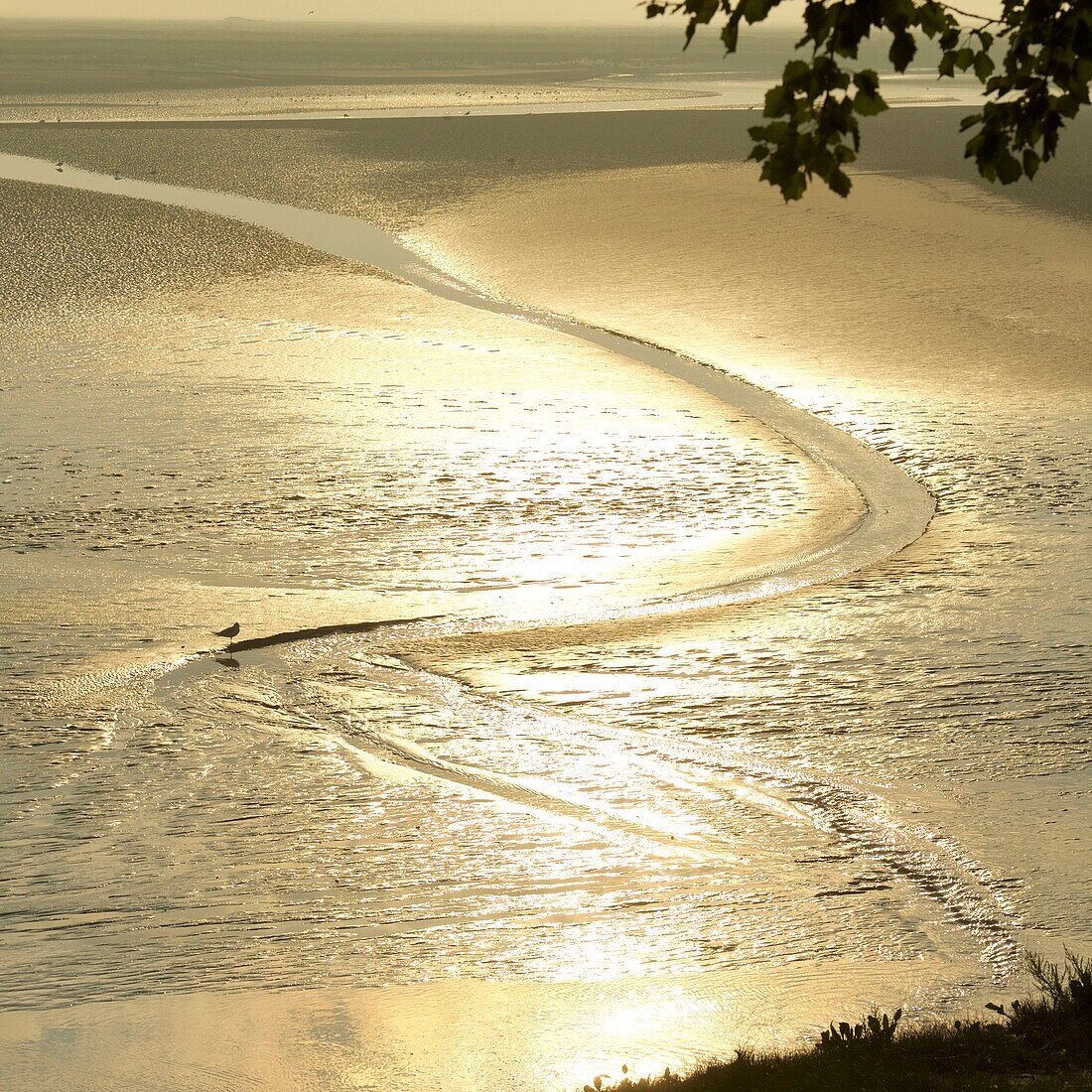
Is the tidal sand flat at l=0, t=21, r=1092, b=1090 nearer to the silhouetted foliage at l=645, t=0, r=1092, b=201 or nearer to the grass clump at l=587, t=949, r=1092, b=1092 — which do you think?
the grass clump at l=587, t=949, r=1092, b=1092

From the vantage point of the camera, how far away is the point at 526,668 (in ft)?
23.4

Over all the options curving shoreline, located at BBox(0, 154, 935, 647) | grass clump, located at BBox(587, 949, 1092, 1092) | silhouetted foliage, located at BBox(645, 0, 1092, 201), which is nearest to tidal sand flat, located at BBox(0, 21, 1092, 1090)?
curving shoreline, located at BBox(0, 154, 935, 647)

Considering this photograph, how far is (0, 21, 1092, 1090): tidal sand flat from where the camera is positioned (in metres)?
4.82

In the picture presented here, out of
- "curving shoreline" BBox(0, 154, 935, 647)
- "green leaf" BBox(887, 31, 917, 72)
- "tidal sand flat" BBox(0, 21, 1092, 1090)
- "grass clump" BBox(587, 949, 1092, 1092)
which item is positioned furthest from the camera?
"curving shoreline" BBox(0, 154, 935, 647)

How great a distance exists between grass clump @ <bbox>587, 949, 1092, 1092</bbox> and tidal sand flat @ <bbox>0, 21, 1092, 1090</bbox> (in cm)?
34

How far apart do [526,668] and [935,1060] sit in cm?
335

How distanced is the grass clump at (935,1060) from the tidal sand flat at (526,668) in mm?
343

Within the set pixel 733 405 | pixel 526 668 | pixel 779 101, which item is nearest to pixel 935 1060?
pixel 779 101

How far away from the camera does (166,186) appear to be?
21922 mm

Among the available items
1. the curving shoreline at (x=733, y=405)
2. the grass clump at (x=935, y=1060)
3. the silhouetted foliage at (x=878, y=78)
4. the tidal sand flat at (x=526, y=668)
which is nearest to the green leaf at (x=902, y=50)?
the silhouetted foliage at (x=878, y=78)

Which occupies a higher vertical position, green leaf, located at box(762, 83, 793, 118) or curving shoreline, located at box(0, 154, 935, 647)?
green leaf, located at box(762, 83, 793, 118)

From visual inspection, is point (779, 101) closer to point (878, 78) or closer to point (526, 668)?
point (878, 78)

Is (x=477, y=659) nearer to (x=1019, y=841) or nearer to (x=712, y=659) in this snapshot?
(x=712, y=659)

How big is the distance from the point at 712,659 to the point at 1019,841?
1884 millimetres
